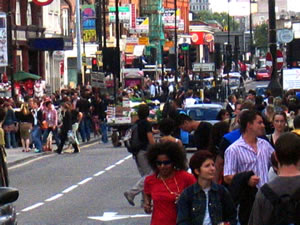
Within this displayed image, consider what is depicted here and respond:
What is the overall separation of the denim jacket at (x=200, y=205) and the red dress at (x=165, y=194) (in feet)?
2.81

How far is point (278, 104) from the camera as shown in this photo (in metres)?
25.0

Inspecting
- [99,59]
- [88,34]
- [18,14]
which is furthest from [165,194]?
[88,34]

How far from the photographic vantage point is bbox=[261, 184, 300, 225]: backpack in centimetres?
782

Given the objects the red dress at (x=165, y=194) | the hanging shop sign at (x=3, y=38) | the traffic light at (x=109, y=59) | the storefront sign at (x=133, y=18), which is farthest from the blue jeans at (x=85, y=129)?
the storefront sign at (x=133, y=18)

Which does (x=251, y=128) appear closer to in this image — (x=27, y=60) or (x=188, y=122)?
(x=188, y=122)

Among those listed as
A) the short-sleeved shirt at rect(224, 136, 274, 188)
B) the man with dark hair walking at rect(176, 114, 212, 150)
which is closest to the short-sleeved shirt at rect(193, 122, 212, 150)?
the man with dark hair walking at rect(176, 114, 212, 150)

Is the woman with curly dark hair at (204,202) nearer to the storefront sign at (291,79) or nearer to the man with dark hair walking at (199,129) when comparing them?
the man with dark hair walking at (199,129)

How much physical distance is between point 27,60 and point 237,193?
179 ft

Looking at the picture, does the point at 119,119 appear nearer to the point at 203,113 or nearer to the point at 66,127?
the point at 66,127

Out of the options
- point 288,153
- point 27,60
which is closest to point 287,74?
point 27,60

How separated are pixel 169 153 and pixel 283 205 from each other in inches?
110

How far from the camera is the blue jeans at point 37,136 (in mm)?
36406

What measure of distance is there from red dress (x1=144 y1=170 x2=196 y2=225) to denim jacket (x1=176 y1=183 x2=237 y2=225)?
86 cm

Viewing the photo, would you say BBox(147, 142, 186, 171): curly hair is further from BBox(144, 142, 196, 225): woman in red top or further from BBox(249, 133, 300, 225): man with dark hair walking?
BBox(249, 133, 300, 225): man with dark hair walking
